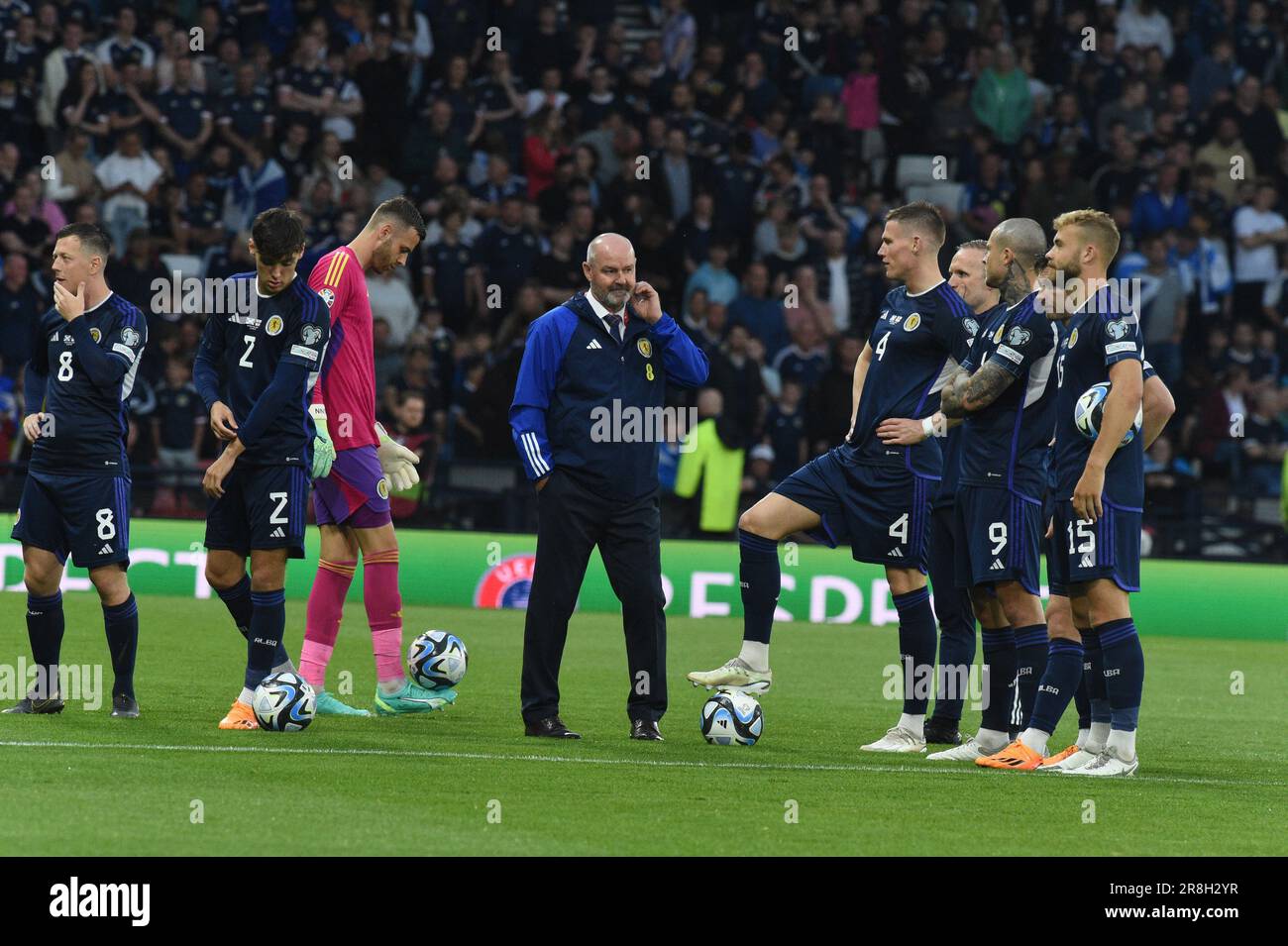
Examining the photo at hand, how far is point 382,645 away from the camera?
10.2m

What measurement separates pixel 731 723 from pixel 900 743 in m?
0.85

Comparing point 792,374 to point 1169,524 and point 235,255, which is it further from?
point 235,255

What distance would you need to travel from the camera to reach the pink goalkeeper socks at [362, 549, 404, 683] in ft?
33.4

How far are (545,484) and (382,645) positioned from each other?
4.93 feet

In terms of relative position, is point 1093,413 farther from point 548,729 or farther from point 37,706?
point 37,706

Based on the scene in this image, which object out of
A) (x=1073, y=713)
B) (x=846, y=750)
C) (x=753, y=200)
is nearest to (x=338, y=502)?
(x=846, y=750)

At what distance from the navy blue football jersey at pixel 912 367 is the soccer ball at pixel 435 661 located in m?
2.36

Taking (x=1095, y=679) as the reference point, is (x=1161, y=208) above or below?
above

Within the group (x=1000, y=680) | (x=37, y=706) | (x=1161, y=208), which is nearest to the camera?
(x=1000, y=680)

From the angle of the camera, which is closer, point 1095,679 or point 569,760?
point 569,760

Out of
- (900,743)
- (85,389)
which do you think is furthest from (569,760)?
(85,389)

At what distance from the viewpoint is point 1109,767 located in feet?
28.5

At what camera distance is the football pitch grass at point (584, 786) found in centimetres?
669

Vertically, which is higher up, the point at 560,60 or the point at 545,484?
the point at 560,60
